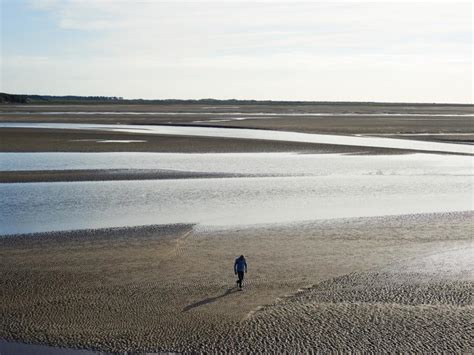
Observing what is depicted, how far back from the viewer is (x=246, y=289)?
741 inches

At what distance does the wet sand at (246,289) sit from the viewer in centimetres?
1555

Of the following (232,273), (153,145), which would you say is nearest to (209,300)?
(232,273)

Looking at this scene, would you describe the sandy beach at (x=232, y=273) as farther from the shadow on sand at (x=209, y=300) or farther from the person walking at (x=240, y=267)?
the person walking at (x=240, y=267)

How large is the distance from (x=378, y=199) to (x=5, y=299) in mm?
19438

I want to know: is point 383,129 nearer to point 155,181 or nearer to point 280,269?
point 155,181

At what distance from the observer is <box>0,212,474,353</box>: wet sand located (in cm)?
1555

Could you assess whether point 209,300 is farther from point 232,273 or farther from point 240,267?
point 232,273

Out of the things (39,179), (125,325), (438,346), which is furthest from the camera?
(39,179)

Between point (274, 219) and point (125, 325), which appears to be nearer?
point (125, 325)

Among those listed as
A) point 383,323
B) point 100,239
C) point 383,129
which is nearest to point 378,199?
point 100,239

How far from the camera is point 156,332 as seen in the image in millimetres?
15758

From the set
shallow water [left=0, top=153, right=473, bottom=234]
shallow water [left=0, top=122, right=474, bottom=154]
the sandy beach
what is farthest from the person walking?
shallow water [left=0, top=122, right=474, bottom=154]

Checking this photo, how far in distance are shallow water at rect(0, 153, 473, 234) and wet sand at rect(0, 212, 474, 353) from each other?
2.28 metres

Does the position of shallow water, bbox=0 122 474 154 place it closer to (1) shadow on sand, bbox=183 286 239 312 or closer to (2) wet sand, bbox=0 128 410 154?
(2) wet sand, bbox=0 128 410 154
